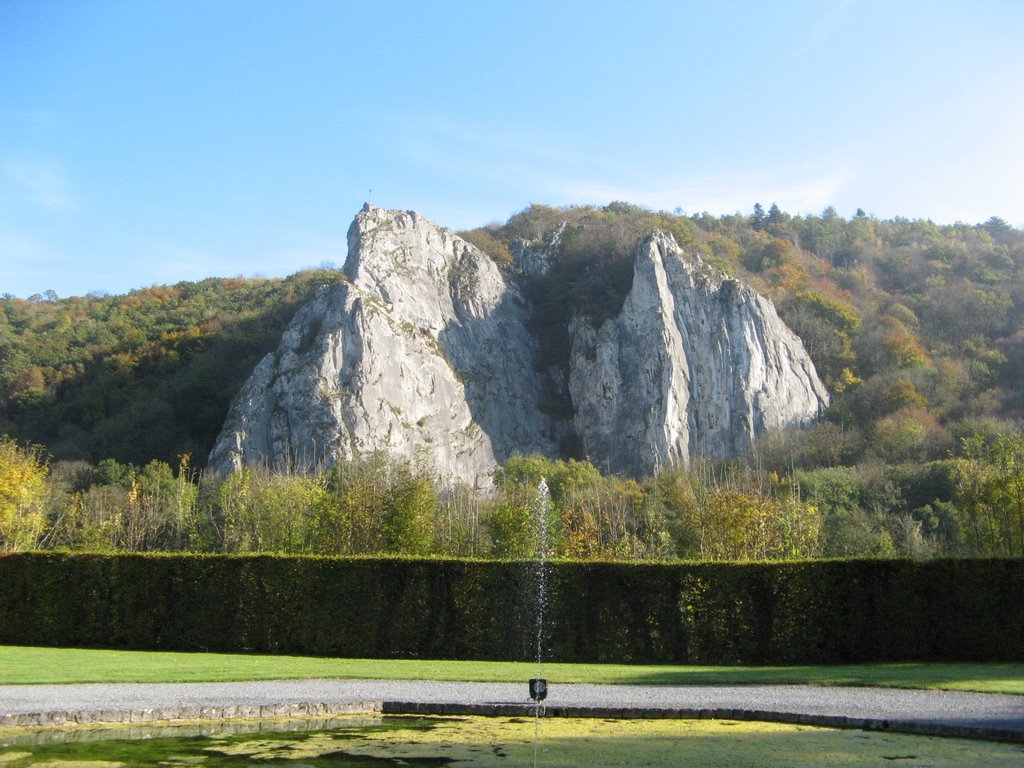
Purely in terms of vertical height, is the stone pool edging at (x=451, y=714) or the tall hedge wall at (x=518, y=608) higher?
the tall hedge wall at (x=518, y=608)

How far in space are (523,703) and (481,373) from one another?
91845 millimetres

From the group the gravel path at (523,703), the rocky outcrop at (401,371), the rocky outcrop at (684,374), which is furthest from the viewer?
the rocky outcrop at (684,374)

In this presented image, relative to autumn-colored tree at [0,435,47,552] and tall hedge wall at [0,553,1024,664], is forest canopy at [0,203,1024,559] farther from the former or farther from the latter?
tall hedge wall at [0,553,1024,664]

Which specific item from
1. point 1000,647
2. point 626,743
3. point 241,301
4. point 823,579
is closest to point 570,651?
point 823,579

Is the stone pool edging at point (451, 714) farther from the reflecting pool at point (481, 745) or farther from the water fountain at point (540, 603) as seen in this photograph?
the water fountain at point (540, 603)

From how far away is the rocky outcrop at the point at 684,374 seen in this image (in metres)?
97.8

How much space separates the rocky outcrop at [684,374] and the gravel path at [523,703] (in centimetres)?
7782

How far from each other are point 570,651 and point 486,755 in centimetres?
1420

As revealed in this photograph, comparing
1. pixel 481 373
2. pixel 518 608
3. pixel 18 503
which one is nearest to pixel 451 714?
pixel 518 608

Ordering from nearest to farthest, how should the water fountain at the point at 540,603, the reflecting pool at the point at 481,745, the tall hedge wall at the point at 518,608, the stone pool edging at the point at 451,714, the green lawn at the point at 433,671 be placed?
1. the water fountain at the point at 540,603
2. the reflecting pool at the point at 481,745
3. the stone pool edging at the point at 451,714
4. the green lawn at the point at 433,671
5. the tall hedge wall at the point at 518,608

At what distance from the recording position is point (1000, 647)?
23906mm

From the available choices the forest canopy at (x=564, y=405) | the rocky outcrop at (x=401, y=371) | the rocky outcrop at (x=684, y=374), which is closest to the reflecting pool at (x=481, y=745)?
the forest canopy at (x=564, y=405)

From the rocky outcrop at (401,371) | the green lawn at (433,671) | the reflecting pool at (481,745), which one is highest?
the rocky outcrop at (401,371)

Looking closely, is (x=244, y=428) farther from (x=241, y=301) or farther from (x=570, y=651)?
(x=570, y=651)
